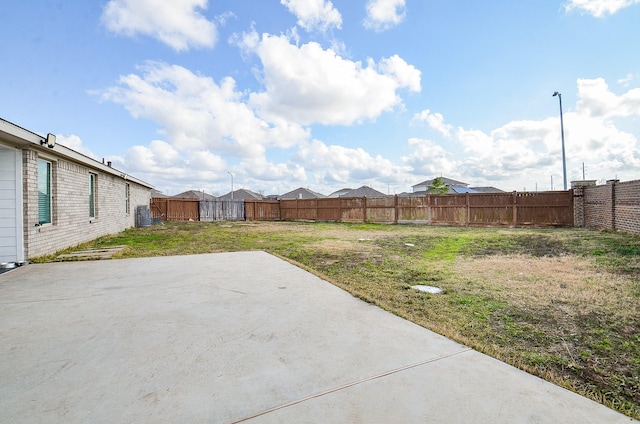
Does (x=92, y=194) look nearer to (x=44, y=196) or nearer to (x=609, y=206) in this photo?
(x=44, y=196)

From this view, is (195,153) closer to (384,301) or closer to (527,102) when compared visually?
(527,102)

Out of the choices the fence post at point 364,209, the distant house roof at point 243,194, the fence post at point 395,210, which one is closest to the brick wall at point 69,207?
the fence post at point 364,209

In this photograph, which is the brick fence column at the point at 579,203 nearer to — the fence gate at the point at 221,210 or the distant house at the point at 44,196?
the distant house at the point at 44,196

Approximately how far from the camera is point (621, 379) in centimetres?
197

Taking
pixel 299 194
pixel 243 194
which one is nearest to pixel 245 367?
pixel 299 194

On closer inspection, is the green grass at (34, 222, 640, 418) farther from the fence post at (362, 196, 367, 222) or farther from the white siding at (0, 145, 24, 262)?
the fence post at (362, 196, 367, 222)

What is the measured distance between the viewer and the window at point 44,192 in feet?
20.3

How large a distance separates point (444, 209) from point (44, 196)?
604 inches

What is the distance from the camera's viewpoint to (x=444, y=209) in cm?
1518

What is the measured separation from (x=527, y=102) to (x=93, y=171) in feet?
52.8

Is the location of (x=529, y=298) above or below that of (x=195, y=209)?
below

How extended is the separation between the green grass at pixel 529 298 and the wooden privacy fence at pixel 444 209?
5.62 m

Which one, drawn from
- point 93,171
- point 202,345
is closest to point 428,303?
point 202,345

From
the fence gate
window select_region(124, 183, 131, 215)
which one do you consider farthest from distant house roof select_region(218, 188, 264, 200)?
window select_region(124, 183, 131, 215)
